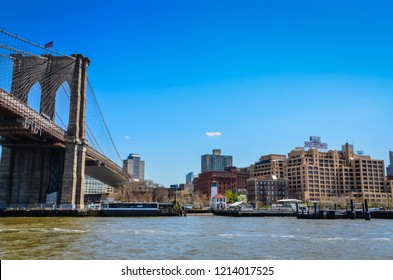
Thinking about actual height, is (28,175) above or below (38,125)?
below

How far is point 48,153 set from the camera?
8994 cm

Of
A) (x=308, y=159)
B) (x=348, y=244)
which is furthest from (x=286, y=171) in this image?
(x=348, y=244)

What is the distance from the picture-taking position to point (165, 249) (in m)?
25.3

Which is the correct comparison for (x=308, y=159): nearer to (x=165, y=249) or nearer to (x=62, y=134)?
(x=62, y=134)

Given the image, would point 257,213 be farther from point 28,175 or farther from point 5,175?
point 5,175

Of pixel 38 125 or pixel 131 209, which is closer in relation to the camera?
pixel 38 125

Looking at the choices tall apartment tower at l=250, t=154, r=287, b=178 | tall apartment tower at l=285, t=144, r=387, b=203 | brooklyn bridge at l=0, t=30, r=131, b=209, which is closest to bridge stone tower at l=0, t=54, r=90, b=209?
brooklyn bridge at l=0, t=30, r=131, b=209

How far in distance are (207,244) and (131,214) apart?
62.7 meters

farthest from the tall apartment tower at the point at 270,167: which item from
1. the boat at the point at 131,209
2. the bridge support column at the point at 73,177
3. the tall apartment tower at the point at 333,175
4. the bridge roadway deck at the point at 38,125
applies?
the bridge support column at the point at 73,177

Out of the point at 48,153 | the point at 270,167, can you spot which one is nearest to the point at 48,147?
the point at 48,153

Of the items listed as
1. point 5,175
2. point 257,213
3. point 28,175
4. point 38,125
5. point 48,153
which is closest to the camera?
point 38,125

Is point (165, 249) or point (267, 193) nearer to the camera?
point (165, 249)
